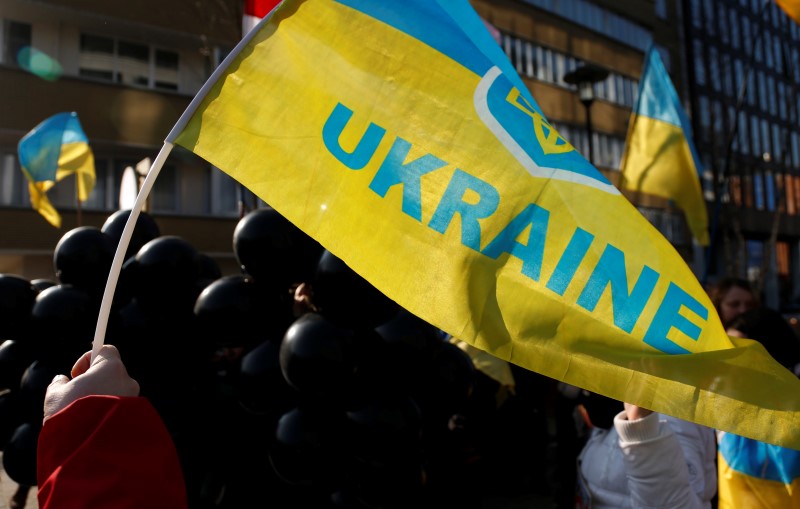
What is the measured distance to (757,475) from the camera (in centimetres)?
287

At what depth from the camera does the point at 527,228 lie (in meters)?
1.90

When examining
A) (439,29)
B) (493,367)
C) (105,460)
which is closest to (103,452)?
(105,460)

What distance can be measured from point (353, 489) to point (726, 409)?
7.45 feet

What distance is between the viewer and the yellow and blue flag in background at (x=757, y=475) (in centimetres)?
280

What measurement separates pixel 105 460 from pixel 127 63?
58.3ft

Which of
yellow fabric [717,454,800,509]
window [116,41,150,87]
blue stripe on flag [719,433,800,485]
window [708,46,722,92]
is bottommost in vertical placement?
yellow fabric [717,454,800,509]

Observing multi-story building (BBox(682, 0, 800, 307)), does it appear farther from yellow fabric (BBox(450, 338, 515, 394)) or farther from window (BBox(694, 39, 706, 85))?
yellow fabric (BBox(450, 338, 515, 394))

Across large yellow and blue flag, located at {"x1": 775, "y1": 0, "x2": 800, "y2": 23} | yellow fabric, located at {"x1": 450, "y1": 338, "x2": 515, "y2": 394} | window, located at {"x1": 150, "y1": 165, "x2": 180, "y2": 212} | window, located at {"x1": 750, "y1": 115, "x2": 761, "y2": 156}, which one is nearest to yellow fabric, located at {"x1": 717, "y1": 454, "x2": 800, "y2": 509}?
yellow fabric, located at {"x1": 450, "y1": 338, "x2": 515, "y2": 394}

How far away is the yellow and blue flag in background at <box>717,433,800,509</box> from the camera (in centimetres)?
A: 280

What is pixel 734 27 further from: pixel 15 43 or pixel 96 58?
pixel 15 43

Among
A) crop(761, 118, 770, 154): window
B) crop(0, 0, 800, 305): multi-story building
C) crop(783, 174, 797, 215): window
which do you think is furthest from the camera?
crop(783, 174, 797, 215): window

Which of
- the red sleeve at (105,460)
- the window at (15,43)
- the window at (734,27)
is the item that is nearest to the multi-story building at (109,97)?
the window at (15,43)

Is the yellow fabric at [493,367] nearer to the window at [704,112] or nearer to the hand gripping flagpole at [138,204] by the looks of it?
the hand gripping flagpole at [138,204]

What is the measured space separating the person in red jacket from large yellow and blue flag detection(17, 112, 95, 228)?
676cm
